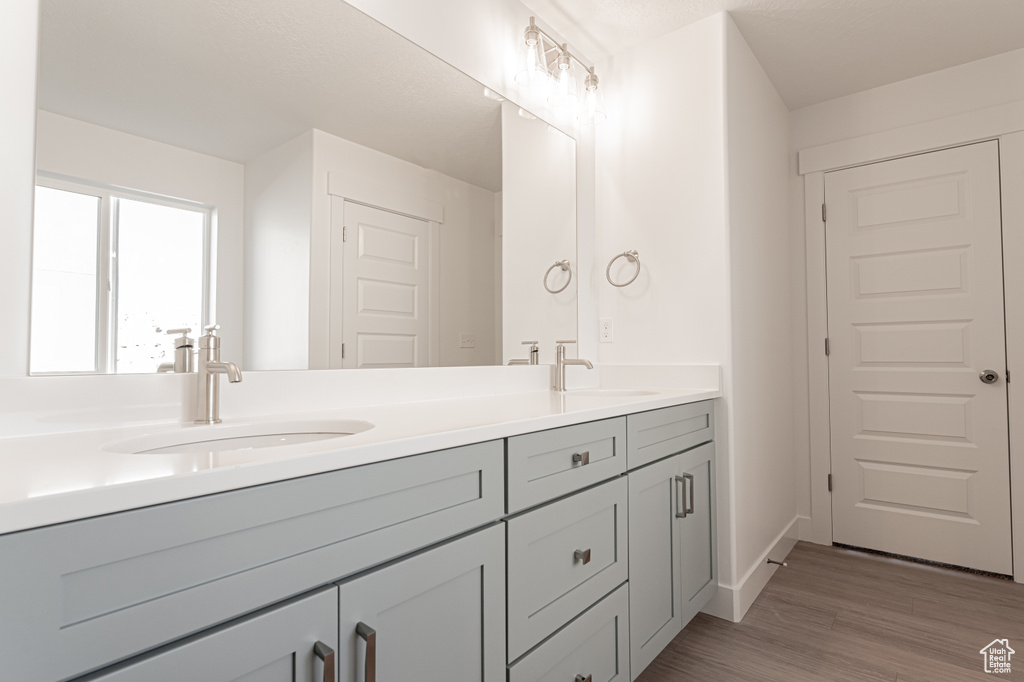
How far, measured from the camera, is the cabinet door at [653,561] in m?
1.47

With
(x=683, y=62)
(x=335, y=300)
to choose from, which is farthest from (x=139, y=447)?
(x=683, y=62)

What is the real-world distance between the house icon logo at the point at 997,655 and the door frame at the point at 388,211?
2.01m

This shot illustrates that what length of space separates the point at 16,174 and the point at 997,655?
9.56ft

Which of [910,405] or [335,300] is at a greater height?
[335,300]

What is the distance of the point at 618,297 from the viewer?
7.94 ft

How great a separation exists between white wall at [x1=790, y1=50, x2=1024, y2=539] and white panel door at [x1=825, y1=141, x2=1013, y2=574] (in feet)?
0.45

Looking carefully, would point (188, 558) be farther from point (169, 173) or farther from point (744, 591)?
point (744, 591)

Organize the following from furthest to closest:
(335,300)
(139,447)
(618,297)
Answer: (618,297) < (335,300) < (139,447)

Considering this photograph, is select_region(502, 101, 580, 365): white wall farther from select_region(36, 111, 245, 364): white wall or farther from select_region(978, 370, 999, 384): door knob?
select_region(978, 370, 999, 384): door knob

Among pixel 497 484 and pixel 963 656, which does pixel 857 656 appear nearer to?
pixel 963 656

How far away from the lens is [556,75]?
86.0 inches

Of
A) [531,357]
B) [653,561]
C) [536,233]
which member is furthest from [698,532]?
[536,233]

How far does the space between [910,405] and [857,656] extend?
4.63 ft

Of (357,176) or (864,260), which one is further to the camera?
(864,260)
